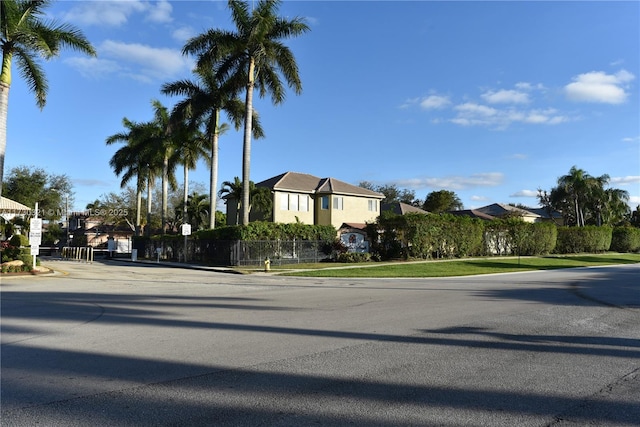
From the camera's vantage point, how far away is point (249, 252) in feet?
103

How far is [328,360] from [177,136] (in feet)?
129

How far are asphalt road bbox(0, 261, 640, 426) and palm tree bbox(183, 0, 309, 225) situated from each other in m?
21.3

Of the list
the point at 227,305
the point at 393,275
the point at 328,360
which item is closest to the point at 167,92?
the point at 393,275

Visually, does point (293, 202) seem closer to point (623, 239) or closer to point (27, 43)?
point (27, 43)

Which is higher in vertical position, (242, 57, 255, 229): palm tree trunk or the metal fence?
(242, 57, 255, 229): palm tree trunk

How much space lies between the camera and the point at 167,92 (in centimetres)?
3912

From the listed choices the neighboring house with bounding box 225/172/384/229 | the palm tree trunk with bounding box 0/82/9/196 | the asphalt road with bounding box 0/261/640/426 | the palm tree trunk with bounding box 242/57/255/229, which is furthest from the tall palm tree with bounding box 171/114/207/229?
the asphalt road with bounding box 0/261/640/426

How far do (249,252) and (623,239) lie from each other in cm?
4966

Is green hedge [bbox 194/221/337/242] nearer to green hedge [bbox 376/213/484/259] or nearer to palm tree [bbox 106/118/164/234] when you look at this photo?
green hedge [bbox 376/213/484/259]

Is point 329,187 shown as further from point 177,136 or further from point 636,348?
point 636,348

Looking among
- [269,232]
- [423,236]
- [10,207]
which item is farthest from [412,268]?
[10,207]

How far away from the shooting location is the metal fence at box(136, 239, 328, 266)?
31.3 metres

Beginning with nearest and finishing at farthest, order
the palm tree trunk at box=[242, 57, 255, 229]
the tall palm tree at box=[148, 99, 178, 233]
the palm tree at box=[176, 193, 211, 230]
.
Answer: the palm tree trunk at box=[242, 57, 255, 229] → the tall palm tree at box=[148, 99, 178, 233] → the palm tree at box=[176, 193, 211, 230]

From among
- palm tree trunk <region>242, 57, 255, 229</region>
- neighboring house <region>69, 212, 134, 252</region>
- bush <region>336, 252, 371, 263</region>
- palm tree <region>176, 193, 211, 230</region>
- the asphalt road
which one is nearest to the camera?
the asphalt road
